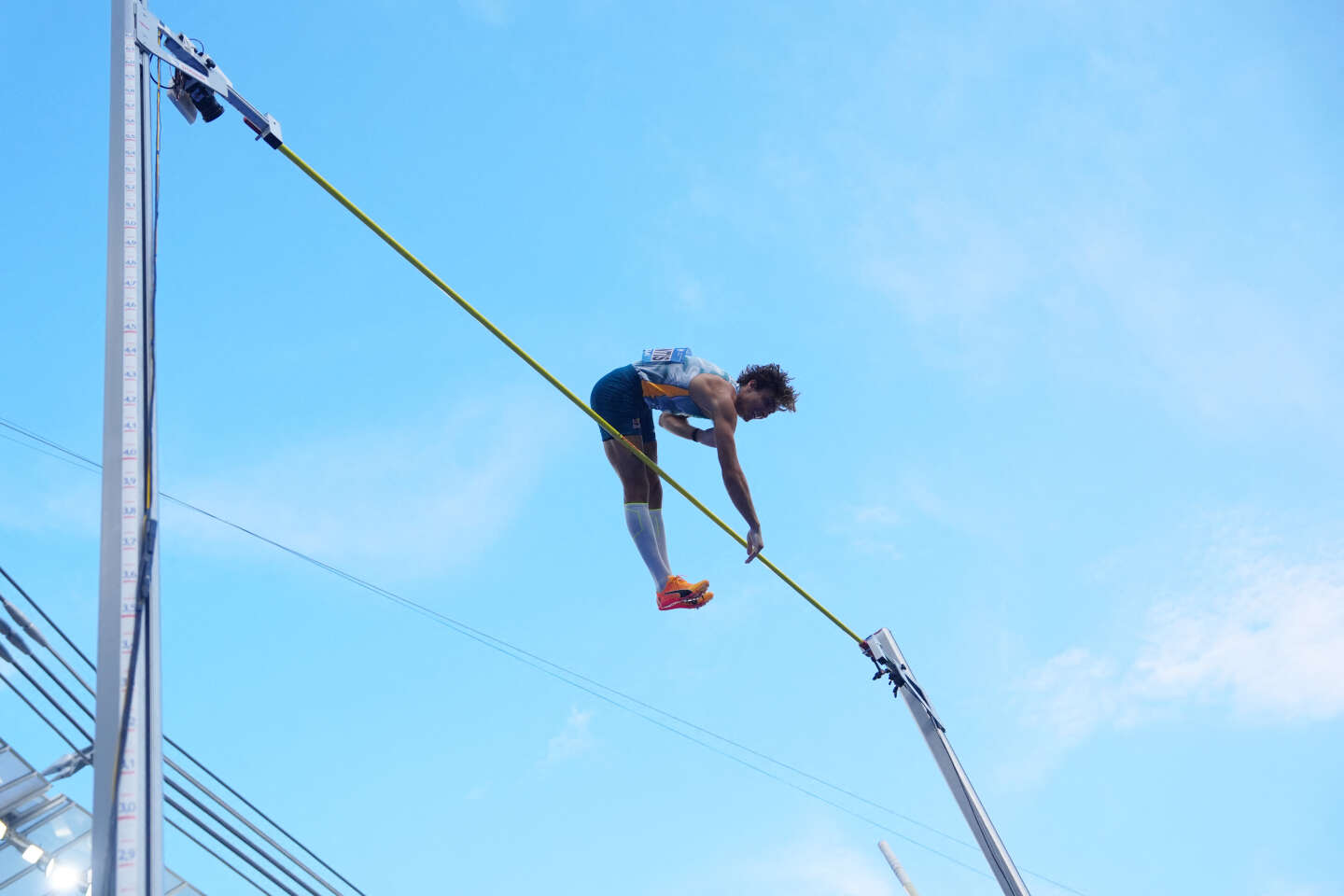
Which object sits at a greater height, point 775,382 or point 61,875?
point 775,382

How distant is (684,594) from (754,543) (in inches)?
18.4

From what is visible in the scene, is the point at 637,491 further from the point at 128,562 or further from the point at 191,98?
the point at 128,562

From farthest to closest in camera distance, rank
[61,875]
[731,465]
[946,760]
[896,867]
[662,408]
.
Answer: [896,867]
[946,760]
[662,408]
[731,465]
[61,875]

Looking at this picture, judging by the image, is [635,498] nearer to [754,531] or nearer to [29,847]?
[754,531]

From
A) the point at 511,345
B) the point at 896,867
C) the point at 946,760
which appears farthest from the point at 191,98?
the point at 896,867

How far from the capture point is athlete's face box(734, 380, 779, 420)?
5.45 m

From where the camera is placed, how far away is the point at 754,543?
17.6 ft

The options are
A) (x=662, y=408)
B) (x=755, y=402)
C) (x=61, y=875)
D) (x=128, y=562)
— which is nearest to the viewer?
(x=128, y=562)

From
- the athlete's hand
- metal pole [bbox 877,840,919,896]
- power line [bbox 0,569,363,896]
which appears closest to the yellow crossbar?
the athlete's hand

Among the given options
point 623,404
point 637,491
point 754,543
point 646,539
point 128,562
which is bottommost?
point 128,562

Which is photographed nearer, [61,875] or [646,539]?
[61,875]

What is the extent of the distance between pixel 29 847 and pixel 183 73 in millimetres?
3818

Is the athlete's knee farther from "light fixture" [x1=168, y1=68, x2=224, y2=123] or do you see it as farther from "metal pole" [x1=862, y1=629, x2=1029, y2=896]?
"light fixture" [x1=168, y1=68, x2=224, y2=123]

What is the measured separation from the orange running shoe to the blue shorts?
799 millimetres
